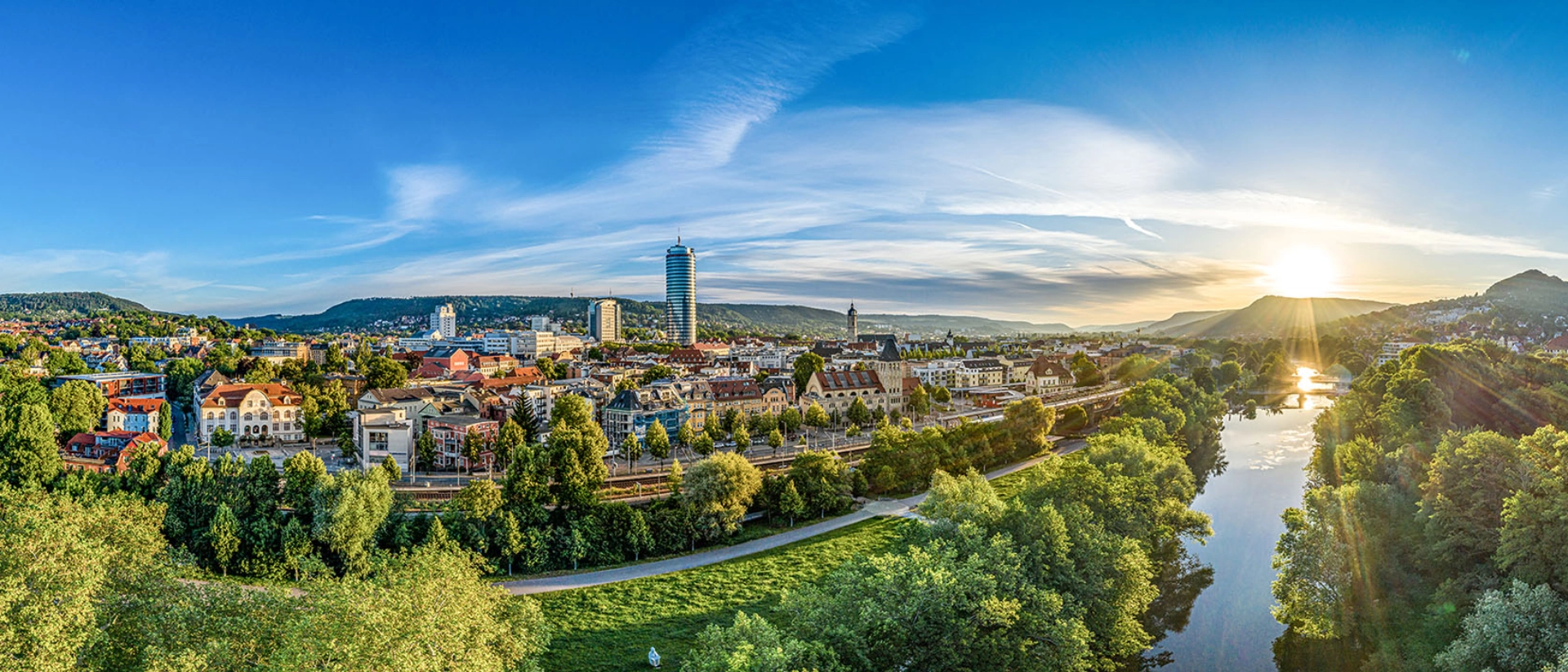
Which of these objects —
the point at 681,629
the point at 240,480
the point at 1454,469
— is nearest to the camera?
the point at 1454,469

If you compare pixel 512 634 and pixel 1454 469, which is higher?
pixel 1454 469

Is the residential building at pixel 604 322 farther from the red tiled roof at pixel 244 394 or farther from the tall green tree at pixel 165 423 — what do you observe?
the tall green tree at pixel 165 423

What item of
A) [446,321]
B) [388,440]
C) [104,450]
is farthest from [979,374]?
[446,321]

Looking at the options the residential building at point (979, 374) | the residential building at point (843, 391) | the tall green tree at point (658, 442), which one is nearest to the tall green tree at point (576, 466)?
the tall green tree at point (658, 442)

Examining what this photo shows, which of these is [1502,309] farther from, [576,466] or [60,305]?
[60,305]

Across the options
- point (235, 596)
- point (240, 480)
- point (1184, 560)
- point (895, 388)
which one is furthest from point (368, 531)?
point (895, 388)

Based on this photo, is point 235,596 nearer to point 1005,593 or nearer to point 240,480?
point 1005,593
